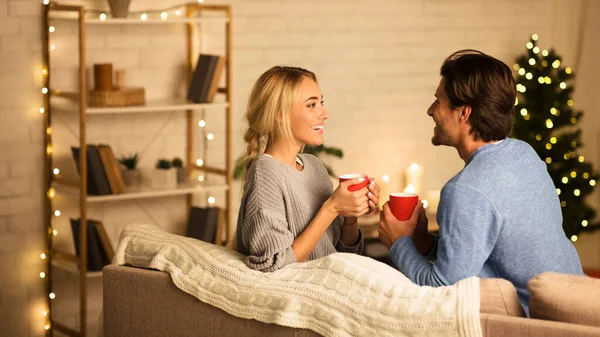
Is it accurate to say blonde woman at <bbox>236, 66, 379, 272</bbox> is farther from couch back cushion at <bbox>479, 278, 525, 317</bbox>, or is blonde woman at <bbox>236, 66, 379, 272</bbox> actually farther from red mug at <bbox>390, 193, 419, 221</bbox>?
couch back cushion at <bbox>479, 278, 525, 317</bbox>

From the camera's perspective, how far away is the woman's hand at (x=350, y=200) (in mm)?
2500

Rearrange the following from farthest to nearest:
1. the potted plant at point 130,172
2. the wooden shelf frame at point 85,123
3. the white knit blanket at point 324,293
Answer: the potted plant at point 130,172 → the wooden shelf frame at point 85,123 → the white knit blanket at point 324,293

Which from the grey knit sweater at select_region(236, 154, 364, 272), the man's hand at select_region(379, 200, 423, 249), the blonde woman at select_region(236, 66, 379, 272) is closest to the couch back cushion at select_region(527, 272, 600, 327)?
the man's hand at select_region(379, 200, 423, 249)

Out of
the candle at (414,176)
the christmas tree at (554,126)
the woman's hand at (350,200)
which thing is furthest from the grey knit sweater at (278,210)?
the christmas tree at (554,126)

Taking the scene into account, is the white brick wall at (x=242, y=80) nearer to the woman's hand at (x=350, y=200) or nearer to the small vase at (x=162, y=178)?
the small vase at (x=162, y=178)

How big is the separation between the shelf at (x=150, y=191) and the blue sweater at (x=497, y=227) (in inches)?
87.1

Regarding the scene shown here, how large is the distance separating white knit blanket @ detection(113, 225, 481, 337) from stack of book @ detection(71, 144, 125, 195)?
68.9 inches

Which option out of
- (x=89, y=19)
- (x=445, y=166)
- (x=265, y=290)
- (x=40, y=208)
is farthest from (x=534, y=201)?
(x=445, y=166)

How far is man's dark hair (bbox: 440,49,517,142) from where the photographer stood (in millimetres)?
2410

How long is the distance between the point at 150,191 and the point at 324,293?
7.64 feet

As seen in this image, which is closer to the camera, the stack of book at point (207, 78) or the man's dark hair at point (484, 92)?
the man's dark hair at point (484, 92)

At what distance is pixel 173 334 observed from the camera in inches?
101

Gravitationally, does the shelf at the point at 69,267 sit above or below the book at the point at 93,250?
below

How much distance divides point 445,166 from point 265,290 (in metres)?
3.68
